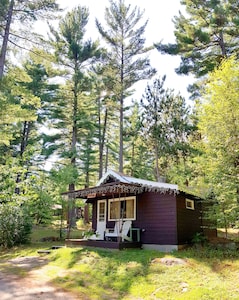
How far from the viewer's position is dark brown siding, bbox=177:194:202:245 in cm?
1055

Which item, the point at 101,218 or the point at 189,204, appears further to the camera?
the point at 101,218

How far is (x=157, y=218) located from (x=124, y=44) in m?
12.9

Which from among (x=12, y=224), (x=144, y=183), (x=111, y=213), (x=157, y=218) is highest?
(x=144, y=183)

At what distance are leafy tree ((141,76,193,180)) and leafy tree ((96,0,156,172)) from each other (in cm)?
186

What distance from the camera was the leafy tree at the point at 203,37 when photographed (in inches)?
603

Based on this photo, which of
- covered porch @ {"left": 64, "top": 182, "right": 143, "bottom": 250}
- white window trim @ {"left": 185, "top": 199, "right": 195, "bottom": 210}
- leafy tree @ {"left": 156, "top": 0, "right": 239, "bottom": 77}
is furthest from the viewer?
leafy tree @ {"left": 156, "top": 0, "right": 239, "bottom": 77}

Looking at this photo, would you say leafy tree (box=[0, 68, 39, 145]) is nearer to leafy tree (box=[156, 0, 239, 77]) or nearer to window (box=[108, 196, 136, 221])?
window (box=[108, 196, 136, 221])

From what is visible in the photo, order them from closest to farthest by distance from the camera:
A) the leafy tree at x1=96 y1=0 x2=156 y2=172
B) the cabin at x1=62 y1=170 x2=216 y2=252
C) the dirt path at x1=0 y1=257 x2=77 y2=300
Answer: the dirt path at x1=0 y1=257 x2=77 y2=300
the cabin at x1=62 y1=170 x2=216 y2=252
the leafy tree at x1=96 y1=0 x2=156 y2=172

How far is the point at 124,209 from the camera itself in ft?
41.3

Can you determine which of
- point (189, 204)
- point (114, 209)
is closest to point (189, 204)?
point (189, 204)

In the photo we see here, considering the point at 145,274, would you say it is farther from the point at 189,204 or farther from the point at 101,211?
the point at 101,211

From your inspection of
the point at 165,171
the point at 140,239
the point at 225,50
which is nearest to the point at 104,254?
the point at 140,239

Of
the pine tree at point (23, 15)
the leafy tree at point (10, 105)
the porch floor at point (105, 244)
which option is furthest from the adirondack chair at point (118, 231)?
the pine tree at point (23, 15)

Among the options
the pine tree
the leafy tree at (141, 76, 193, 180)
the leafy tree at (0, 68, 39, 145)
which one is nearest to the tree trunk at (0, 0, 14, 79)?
the pine tree
